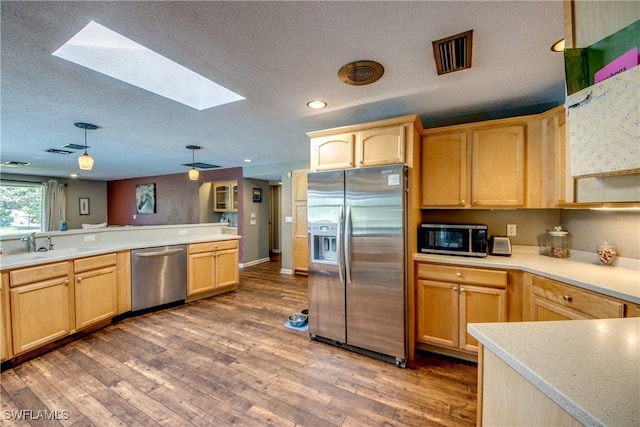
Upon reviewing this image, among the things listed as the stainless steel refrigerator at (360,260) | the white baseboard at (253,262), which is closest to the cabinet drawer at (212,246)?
the white baseboard at (253,262)

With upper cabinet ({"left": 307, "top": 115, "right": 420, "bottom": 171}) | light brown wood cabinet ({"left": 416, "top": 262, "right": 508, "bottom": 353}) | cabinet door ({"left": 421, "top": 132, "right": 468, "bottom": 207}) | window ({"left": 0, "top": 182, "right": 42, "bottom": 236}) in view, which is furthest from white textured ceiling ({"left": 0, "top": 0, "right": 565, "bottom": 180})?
window ({"left": 0, "top": 182, "right": 42, "bottom": 236})

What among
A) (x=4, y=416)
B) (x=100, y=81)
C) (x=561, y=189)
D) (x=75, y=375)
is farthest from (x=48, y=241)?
(x=561, y=189)

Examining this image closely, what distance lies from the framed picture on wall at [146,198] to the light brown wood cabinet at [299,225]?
495cm

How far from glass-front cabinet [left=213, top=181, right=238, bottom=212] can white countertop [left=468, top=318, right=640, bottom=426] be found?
611 centimetres

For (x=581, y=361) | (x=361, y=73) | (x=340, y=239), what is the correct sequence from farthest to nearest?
1. (x=340, y=239)
2. (x=361, y=73)
3. (x=581, y=361)

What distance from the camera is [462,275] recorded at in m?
2.21

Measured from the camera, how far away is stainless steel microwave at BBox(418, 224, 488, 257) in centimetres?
230

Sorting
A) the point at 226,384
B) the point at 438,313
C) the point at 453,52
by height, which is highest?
the point at 453,52

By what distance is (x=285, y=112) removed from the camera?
2580 mm

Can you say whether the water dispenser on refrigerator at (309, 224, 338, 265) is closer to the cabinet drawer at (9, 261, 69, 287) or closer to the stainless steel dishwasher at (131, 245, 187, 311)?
the stainless steel dishwasher at (131, 245, 187, 311)

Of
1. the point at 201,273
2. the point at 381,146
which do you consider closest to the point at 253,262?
the point at 201,273

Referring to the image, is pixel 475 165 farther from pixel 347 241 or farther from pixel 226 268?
pixel 226 268

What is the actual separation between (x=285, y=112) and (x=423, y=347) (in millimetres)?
2638

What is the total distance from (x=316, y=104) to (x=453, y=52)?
1166mm
